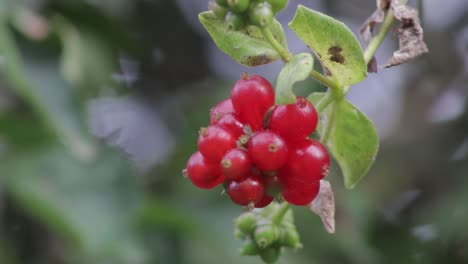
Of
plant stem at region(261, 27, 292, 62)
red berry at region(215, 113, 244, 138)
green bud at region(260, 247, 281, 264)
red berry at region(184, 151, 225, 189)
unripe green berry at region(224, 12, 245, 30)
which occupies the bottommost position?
green bud at region(260, 247, 281, 264)

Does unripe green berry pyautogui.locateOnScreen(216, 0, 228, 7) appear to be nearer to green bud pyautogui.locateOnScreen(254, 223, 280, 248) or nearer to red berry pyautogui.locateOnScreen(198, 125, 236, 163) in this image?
red berry pyautogui.locateOnScreen(198, 125, 236, 163)

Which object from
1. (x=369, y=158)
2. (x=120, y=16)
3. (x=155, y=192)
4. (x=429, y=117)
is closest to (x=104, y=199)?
(x=155, y=192)

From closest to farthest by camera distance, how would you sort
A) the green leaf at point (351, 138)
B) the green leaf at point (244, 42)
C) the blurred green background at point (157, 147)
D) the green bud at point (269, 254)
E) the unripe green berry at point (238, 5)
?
the unripe green berry at point (238, 5) → the green leaf at point (244, 42) → the green leaf at point (351, 138) → the green bud at point (269, 254) → the blurred green background at point (157, 147)

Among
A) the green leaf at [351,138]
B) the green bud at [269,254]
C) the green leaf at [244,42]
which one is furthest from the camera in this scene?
the green bud at [269,254]

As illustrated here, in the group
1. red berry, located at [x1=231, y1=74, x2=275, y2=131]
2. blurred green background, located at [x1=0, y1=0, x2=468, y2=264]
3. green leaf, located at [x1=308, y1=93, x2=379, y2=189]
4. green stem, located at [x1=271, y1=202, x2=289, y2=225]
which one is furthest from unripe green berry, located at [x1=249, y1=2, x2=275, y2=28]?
blurred green background, located at [x1=0, y1=0, x2=468, y2=264]

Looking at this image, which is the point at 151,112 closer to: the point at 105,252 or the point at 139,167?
the point at 139,167

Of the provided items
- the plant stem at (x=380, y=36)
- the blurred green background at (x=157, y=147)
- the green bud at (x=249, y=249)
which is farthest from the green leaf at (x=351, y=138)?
the blurred green background at (x=157, y=147)

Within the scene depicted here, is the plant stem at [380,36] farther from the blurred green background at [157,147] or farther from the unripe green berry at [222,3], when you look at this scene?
the blurred green background at [157,147]

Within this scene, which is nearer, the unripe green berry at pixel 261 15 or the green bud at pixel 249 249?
the unripe green berry at pixel 261 15
